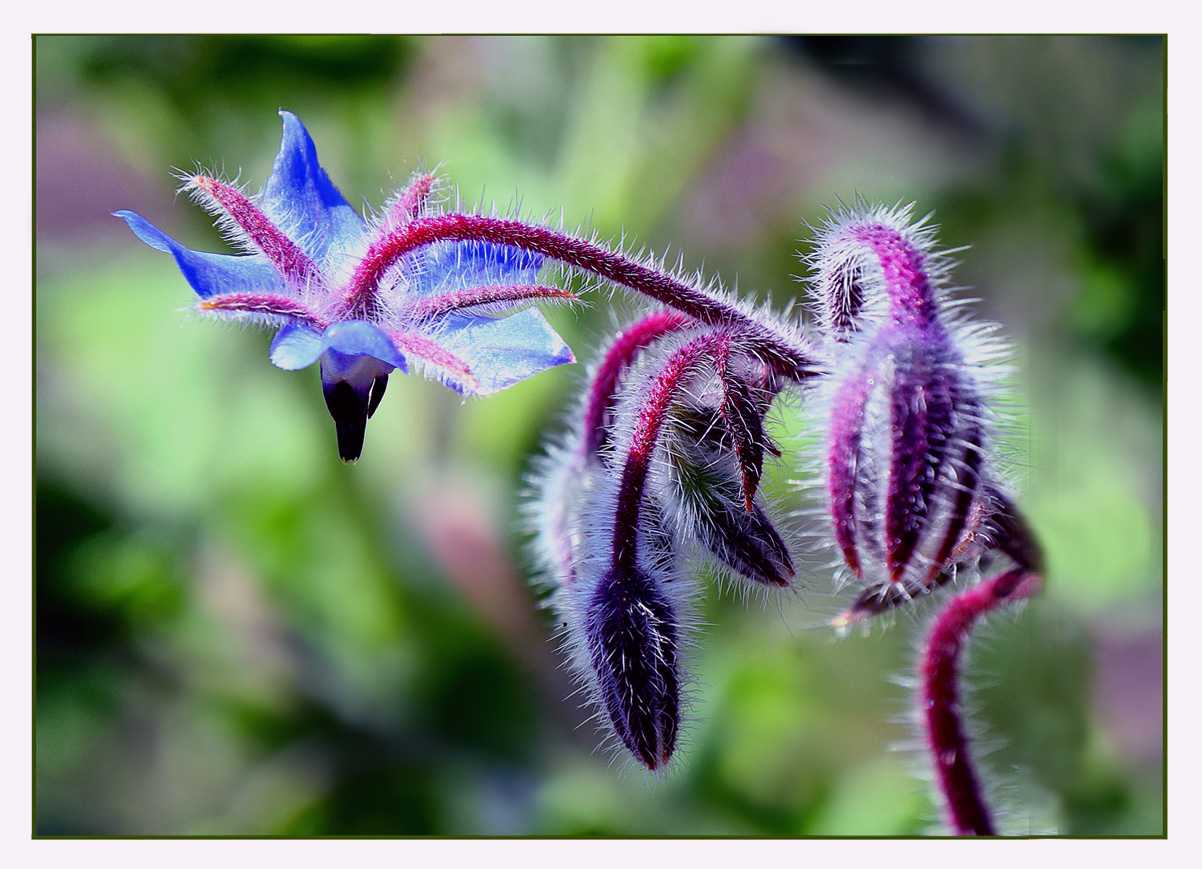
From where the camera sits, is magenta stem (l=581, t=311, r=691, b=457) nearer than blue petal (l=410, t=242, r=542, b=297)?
No

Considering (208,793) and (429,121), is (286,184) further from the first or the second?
(208,793)

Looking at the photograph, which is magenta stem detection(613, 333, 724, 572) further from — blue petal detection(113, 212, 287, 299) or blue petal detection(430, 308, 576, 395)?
blue petal detection(113, 212, 287, 299)

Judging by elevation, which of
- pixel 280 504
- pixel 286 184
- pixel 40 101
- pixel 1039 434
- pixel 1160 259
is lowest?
pixel 280 504

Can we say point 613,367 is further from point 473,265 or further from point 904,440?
point 904,440

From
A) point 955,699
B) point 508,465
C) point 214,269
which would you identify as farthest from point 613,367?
point 508,465

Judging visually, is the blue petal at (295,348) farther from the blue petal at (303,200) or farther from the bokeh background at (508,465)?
the bokeh background at (508,465)

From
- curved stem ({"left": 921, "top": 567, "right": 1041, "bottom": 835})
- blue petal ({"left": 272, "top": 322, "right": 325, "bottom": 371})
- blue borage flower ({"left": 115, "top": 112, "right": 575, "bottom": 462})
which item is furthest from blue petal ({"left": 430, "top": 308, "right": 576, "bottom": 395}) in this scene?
curved stem ({"left": 921, "top": 567, "right": 1041, "bottom": 835})
